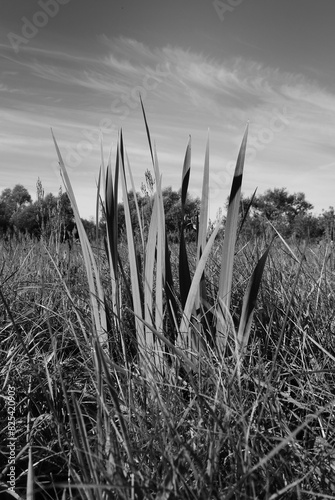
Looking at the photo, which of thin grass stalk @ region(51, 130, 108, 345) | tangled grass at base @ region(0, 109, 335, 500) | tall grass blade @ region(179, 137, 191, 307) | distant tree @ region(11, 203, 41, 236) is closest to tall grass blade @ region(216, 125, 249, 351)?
tangled grass at base @ region(0, 109, 335, 500)

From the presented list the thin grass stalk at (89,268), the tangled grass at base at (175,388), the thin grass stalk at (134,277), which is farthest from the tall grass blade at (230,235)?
the thin grass stalk at (89,268)

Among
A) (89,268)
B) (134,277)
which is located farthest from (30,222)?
(134,277)

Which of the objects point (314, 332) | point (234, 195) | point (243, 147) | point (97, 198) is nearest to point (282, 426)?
point (314, 332)

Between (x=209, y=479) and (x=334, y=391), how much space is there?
721 millimetres

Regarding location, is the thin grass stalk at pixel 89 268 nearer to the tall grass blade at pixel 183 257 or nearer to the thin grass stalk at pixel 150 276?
the thin grass stalk at pixel 150 276

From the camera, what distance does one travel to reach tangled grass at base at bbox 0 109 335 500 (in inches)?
36.0

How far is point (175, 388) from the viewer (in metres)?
1.15

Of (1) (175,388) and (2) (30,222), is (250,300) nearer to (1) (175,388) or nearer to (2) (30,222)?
(1) (175,388)

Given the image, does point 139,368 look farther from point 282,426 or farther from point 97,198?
point 97,198

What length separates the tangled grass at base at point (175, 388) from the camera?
36.0 inches

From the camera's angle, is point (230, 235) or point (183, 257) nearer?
point (230, 235)

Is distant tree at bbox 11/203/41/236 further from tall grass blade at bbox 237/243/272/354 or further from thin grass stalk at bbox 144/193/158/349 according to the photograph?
tall grass blade at bbox 237/243/272/354

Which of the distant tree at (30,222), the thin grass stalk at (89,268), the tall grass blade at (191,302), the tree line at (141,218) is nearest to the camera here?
the tall grass blade at (191,302)

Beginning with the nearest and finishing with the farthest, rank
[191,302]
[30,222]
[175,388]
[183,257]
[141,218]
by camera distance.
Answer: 1. [175,388]
2. [191,302]
3. [183,257]
4. [141,218]
5. [30,222]
